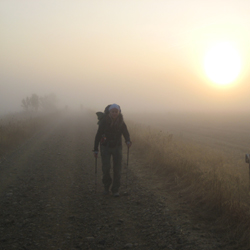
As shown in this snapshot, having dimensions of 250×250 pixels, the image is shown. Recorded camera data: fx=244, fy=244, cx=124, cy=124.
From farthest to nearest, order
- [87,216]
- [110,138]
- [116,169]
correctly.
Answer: [116,169] < [110,138] < [87,216]

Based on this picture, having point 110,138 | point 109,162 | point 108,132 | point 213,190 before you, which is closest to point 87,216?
point 109,162

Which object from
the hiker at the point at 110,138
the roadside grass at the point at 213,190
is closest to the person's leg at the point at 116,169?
the hiker at the point at 110,138

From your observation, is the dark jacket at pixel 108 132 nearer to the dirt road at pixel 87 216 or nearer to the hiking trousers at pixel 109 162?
the hiking trousers at pixel 109 162

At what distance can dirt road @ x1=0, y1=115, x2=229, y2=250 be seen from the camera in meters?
4.09

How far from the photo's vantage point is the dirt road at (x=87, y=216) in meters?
4.09

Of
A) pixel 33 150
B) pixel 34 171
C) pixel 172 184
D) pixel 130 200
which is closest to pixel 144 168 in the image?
pixel 172 184

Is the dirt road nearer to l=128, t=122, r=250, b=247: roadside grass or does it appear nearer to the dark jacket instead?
l=128, t=122, r=250, b=247: roadside grass

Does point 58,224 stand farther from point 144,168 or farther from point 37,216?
point 144,168

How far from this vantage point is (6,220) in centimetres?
489

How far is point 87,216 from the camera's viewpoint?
5.11m

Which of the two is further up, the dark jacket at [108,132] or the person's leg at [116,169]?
the dark jacket at [108,132]

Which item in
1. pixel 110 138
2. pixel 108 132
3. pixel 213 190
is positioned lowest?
pixel 213 190

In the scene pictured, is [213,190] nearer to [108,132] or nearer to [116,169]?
[116,169]

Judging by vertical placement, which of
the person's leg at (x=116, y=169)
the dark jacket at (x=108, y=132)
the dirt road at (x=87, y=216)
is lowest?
the dirt road at (x=87, y=216)
